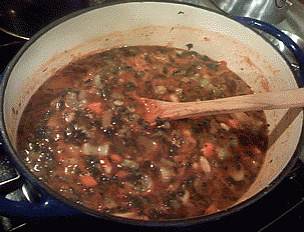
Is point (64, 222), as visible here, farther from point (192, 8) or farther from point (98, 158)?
point (192, 8)

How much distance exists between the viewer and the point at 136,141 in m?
1.14

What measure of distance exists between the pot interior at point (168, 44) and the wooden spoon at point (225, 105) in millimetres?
73

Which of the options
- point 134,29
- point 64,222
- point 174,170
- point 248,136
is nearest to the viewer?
point 64,222

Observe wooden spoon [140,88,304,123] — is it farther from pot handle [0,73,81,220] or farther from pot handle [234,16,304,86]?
pot handle [0,73,81,220]

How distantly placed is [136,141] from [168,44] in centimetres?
40

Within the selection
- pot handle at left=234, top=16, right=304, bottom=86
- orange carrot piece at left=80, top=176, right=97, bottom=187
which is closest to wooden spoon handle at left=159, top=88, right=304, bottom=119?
pot handle at left=234, top=16, right=304, bottom=86

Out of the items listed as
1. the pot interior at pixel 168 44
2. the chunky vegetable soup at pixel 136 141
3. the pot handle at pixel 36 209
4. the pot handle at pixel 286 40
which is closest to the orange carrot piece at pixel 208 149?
the chunky vegetable soup at pixel 136 141

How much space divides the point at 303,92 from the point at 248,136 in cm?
22

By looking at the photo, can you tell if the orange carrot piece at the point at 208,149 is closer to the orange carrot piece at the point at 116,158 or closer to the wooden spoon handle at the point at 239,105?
the wooden spoon handle at the point at 239,105

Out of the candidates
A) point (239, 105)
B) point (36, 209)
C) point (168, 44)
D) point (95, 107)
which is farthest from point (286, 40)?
point (36, 209)

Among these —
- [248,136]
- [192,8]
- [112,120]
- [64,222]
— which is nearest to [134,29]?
[192,8]

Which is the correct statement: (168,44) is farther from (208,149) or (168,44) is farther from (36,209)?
(36,209)

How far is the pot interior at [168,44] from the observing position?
1147 millimetres

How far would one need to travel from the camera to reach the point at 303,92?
105 centimetres
